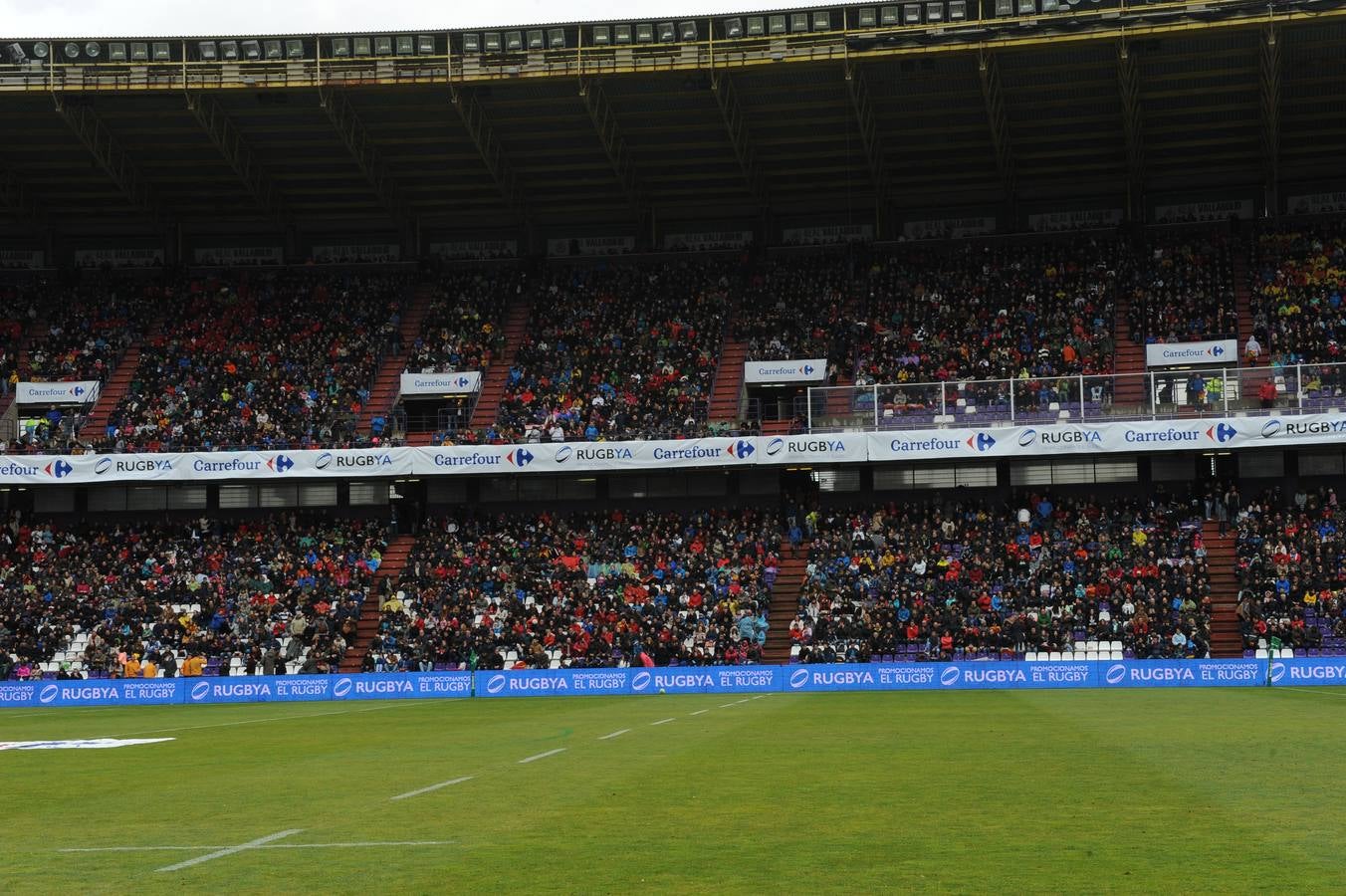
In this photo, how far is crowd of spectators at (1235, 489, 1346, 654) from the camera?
44.6 m

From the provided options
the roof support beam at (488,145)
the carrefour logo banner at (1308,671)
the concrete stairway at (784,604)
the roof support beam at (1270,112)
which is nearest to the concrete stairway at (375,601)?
the concrete stairway at (784,604)

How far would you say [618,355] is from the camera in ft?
204

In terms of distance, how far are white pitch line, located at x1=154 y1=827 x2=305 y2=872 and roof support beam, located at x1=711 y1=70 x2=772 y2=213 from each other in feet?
152

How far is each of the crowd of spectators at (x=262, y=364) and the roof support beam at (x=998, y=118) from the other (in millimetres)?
26027

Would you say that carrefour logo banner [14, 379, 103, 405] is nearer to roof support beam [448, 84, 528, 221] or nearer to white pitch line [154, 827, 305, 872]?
roof support beam [448, 84, 528, 221]

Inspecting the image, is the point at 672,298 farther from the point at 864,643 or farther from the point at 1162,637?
the point at 1162,637

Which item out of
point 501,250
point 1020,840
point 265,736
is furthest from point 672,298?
point 1020,840

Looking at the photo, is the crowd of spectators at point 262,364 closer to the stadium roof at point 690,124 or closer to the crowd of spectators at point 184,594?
the crowd of spectators at point 184,594

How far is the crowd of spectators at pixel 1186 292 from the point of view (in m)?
57.3

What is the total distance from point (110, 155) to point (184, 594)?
20.5 m

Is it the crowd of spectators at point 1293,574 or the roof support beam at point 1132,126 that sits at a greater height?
the roof support beam at point 1132,126

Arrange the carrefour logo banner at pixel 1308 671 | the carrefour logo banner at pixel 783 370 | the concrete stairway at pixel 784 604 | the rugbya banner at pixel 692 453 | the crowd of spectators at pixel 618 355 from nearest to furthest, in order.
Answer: the carrefour logo banner at pixel 1308 671 < the concrete stairway at pixel 784 604 < the rugbya banner at pixel 692 453 < the crowd of spectators at pixel 618 355 < the carrefour logo banner at pixel 783 370

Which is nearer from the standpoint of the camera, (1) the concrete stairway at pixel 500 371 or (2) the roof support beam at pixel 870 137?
(2) the roof support beam at pixel 870 137

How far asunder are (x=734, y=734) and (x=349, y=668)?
1145 inches
